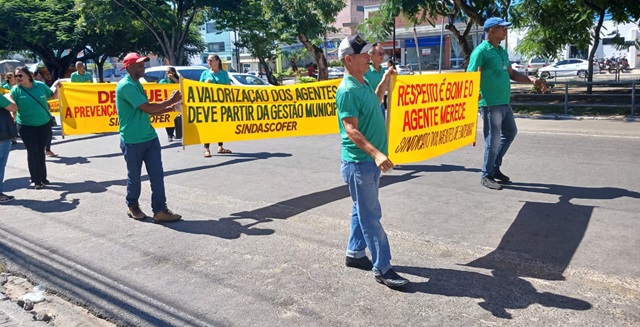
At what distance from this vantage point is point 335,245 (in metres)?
5.28

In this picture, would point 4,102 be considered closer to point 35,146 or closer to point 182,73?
point 35,146

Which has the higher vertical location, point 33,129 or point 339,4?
point 339,4

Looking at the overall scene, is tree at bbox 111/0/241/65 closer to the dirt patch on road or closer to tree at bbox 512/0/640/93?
tree at bbox 512/0/640/93

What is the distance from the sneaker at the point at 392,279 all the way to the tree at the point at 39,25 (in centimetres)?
3256

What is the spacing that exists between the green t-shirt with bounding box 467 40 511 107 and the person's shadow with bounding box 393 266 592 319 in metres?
2.91

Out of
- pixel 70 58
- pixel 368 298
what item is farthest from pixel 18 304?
pixel 70 58

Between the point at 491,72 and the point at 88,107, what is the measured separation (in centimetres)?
667

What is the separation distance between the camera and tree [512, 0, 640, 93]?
17.0 m

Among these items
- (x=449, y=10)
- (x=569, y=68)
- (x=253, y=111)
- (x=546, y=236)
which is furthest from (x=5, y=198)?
(x=569, y=68)

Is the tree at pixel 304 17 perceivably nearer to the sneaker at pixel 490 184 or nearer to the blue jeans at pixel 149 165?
the sneaker at pixel 490 184

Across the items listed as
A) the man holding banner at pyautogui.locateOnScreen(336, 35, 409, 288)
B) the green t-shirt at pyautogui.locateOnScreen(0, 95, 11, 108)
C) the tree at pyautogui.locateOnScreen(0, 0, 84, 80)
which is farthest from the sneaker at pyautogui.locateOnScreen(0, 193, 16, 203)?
the tree at pyautogui.locateOnScreen(0, 0, 84, 80)

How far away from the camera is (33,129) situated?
8.27m

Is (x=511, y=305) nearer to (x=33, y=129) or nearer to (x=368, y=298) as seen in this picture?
(x=368, y=298)

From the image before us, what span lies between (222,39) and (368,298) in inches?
3060
